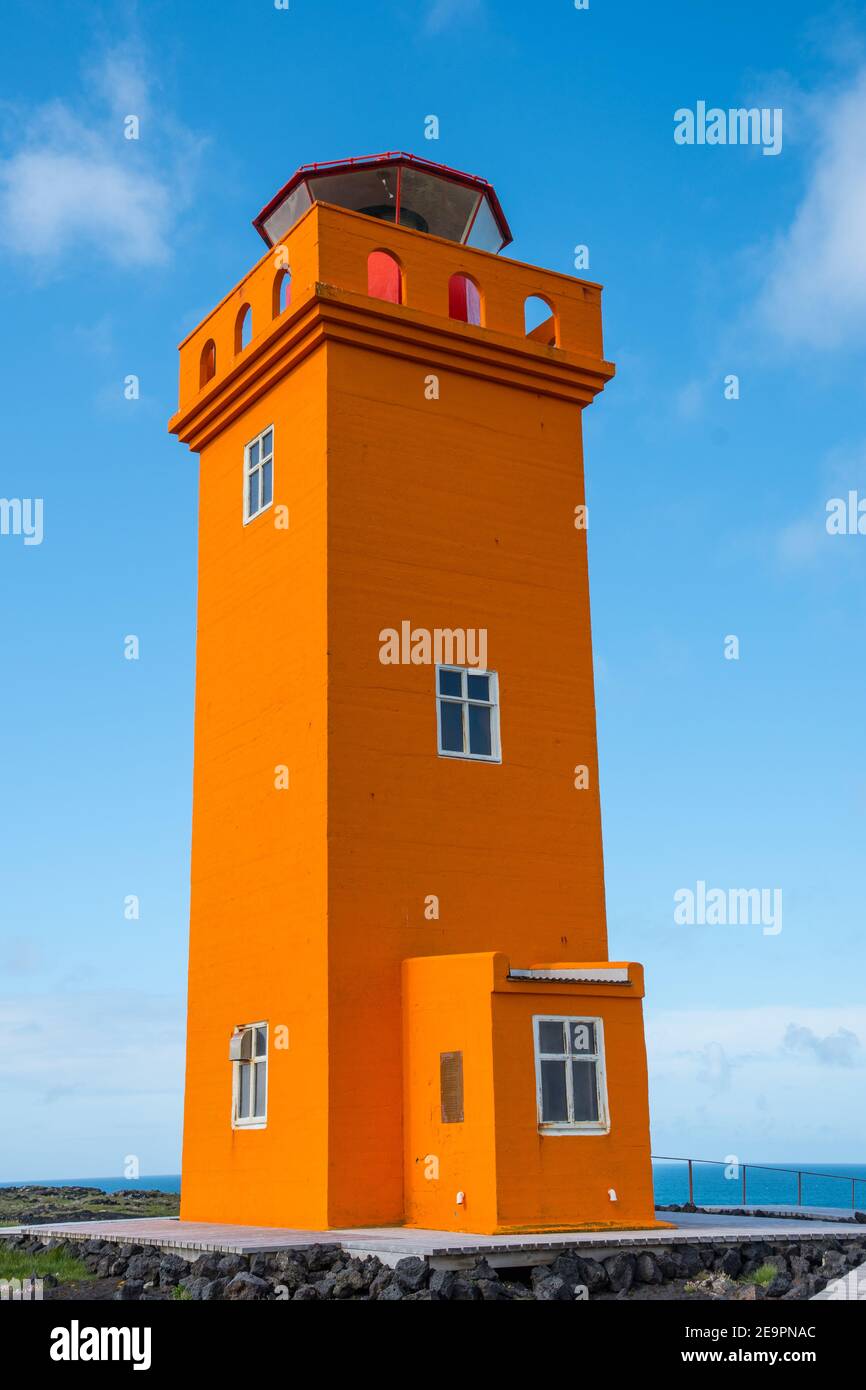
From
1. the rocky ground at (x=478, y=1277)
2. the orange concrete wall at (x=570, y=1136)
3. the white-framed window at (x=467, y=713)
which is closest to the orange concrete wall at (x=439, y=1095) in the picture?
the orange concrete wall at (x=570, y=1136)

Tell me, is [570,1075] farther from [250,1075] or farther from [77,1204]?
→ [77,1204]

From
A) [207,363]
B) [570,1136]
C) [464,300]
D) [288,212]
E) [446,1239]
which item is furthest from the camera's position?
[207,363]

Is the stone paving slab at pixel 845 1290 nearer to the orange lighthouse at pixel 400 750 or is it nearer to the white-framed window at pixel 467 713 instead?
the orange lighthouse at pixel 400 750

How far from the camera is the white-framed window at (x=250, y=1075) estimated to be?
650 inches

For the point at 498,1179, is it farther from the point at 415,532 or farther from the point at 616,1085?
the point at 415,532

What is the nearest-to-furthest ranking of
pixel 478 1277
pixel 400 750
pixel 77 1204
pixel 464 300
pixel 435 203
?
pixel 478 1277
pixel 400 750
pixel 464 300
pixel 435 203
pixel 77 1204

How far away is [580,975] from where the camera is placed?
49.6 feet

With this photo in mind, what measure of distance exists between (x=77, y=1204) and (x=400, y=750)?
18323mm

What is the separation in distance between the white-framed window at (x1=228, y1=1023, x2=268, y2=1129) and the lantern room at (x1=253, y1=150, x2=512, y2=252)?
1035cm

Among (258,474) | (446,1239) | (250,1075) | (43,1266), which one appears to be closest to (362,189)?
(258,474)

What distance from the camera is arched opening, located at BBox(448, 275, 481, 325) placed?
18984 mm

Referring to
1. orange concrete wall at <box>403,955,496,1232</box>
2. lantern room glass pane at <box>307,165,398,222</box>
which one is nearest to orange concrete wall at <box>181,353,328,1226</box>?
orange concrete wall at <box>403,955,496,1232</box>

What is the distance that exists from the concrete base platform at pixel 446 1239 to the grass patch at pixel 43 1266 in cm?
55
